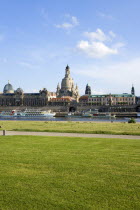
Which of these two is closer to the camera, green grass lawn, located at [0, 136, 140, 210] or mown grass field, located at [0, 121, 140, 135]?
green grass lawn, located at [0, 136, 140, 210]

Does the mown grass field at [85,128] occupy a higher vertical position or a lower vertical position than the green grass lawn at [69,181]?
lower

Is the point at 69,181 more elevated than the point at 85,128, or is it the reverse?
the point at 69,181

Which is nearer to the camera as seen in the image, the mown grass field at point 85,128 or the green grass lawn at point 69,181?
the green grass lawn at point 69,181

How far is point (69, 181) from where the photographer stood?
29.8 feet

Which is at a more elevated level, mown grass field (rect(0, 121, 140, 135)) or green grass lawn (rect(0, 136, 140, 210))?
green grass lawn (rect(0, 136, 140, 210))

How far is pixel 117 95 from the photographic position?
191m

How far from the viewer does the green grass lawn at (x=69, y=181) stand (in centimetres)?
724

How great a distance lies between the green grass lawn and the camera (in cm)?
724

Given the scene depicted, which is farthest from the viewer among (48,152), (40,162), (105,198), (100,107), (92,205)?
(100,107)

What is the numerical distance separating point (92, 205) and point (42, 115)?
117m

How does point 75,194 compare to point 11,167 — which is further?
point 11,167

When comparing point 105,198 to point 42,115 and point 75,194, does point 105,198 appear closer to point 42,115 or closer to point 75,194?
point 75,194

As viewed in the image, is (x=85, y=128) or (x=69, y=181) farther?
(x=85, y=128)

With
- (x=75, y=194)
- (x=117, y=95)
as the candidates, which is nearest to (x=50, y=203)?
(x=75, y=194)
